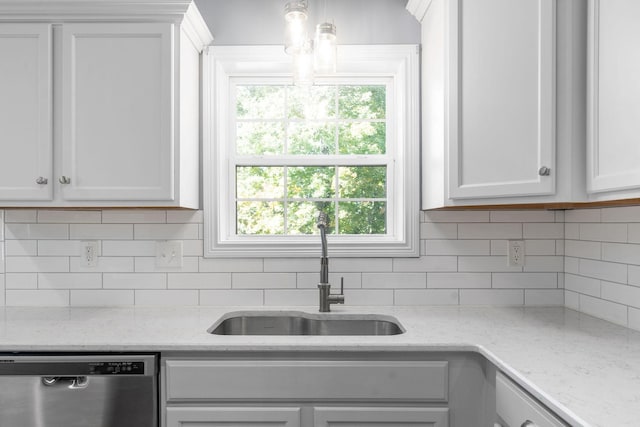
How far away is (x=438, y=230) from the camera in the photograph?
212 centimetres

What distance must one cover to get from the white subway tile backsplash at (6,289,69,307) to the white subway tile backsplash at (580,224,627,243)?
236 cm

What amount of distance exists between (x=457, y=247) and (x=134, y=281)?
5.02 feet

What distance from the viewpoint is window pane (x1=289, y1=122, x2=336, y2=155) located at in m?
2.26

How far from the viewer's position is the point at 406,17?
2.14 m

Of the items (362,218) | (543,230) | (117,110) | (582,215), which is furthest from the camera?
(362,218)

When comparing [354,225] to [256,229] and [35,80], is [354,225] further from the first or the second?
[35,80]

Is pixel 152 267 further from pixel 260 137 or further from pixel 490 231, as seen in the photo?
pixel 490 231

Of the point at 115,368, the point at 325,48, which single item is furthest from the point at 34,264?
the point at 325,48

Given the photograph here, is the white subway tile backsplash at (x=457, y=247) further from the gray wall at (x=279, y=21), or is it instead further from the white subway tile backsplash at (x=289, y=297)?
the gray wall at (x=279, y=21)

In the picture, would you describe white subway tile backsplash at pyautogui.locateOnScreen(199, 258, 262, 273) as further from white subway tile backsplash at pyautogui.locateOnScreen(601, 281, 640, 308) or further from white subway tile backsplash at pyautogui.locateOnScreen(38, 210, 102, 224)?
white subway tile backsplash at pyautogui.locateOnScreen(601, 281, 640, 308)

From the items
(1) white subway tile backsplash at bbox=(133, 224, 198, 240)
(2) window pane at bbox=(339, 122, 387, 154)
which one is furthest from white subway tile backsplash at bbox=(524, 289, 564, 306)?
(1) white subway tile backsplash at bbox=(133, 224, 198, 240)

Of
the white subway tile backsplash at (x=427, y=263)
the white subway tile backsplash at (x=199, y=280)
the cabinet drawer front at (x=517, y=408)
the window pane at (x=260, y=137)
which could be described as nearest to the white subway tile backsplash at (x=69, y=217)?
the white subway tile backsplash at (x=199, y=280)

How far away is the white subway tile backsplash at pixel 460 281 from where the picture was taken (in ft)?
6.91

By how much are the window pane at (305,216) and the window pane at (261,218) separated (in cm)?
5
